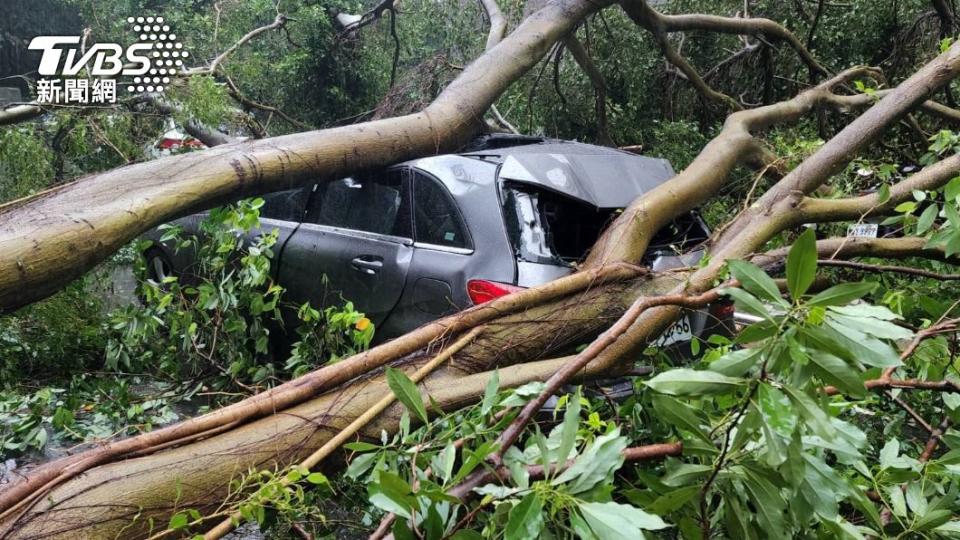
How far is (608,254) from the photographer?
308 centimetres

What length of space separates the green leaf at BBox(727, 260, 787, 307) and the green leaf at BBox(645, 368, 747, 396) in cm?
16

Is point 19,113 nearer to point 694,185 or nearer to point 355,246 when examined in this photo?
point 355,246

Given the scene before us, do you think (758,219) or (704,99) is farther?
(704,99)

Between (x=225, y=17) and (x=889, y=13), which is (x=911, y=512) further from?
(x=225, y=17)

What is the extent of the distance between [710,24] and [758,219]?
10.9 ft

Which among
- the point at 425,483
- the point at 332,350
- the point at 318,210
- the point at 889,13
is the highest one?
the point at 889,13

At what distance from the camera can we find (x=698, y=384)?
1.19m

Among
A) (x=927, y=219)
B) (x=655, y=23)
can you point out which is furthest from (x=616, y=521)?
(x=655, y=23)

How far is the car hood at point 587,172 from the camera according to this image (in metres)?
3.39

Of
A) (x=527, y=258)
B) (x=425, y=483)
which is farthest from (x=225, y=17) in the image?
(x=425, y=483)

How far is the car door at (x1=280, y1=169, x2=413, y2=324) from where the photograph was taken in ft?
11.7

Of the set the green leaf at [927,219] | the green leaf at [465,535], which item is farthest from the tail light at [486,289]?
the green leaf at [465,535]

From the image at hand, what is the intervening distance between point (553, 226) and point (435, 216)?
0.62 metres

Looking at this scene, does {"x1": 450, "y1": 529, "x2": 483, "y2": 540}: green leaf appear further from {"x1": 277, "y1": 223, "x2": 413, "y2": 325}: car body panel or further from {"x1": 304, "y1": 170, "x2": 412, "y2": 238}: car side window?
{"x1": 304, "y1": 170, "x2": 412, "y2": 238}: car side window
